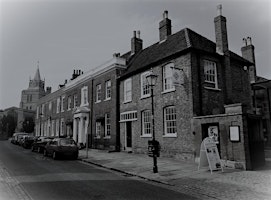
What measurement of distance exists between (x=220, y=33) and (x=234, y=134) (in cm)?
820

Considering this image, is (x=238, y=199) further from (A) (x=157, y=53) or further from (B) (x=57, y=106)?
(B) (x=57, y=106)

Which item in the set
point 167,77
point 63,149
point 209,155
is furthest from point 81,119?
point 209,155

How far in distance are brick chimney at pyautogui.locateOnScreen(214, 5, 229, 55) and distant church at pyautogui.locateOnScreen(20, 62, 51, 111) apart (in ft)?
350

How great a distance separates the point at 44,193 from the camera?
7312 millimetres

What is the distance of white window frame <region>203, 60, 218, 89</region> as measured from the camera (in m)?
16.3

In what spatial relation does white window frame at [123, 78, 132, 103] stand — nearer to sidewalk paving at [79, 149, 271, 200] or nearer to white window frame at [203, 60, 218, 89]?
white window frame at [203, 60, 218, 89]

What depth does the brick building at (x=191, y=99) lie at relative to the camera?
1266 centimetres

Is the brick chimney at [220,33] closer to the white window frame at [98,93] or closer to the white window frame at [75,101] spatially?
the white window frame at [98,93]

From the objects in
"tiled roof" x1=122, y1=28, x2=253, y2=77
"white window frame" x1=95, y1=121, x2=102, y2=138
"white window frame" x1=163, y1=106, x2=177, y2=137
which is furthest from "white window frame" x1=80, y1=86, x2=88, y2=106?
"white window frame" x1=163, y1=106, x2=177, y2=137

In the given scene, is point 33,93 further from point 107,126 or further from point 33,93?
point 107,126

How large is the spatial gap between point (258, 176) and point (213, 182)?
7.81 ft

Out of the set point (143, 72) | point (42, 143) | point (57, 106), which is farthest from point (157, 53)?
point (57, 106)

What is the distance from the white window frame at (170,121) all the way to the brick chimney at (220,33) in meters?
5.60

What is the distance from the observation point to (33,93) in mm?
112438
